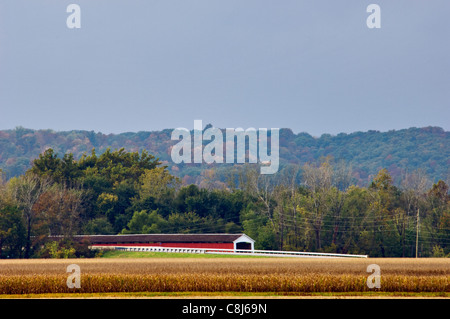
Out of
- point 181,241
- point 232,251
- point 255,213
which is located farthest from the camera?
point 255,213

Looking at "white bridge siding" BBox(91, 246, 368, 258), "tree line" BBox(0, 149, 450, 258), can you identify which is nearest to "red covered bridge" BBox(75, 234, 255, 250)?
"white bridge siding" BBox(91, 246, 368, 258)

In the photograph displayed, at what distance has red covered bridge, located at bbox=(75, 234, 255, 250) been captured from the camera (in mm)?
98375

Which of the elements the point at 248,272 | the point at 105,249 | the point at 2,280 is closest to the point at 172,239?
the point at 105,249

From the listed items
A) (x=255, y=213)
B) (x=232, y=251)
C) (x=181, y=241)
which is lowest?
(x=232, y=251)

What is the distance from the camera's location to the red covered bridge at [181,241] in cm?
9838

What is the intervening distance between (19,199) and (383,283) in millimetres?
77316

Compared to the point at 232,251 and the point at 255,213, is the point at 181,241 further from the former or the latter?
the point at 255,213

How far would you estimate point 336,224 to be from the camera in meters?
113

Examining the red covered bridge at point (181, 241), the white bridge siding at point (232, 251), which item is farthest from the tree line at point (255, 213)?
the white bridge siding at point (232, 251)

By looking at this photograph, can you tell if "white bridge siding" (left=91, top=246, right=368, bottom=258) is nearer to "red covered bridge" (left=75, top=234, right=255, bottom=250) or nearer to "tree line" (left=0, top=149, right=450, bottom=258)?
"red covered bridge" (left=75, top=234, right=255, bottom=250)

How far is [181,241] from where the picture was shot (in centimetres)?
9906

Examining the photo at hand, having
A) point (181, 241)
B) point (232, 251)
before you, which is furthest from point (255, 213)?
point (232, 251)
